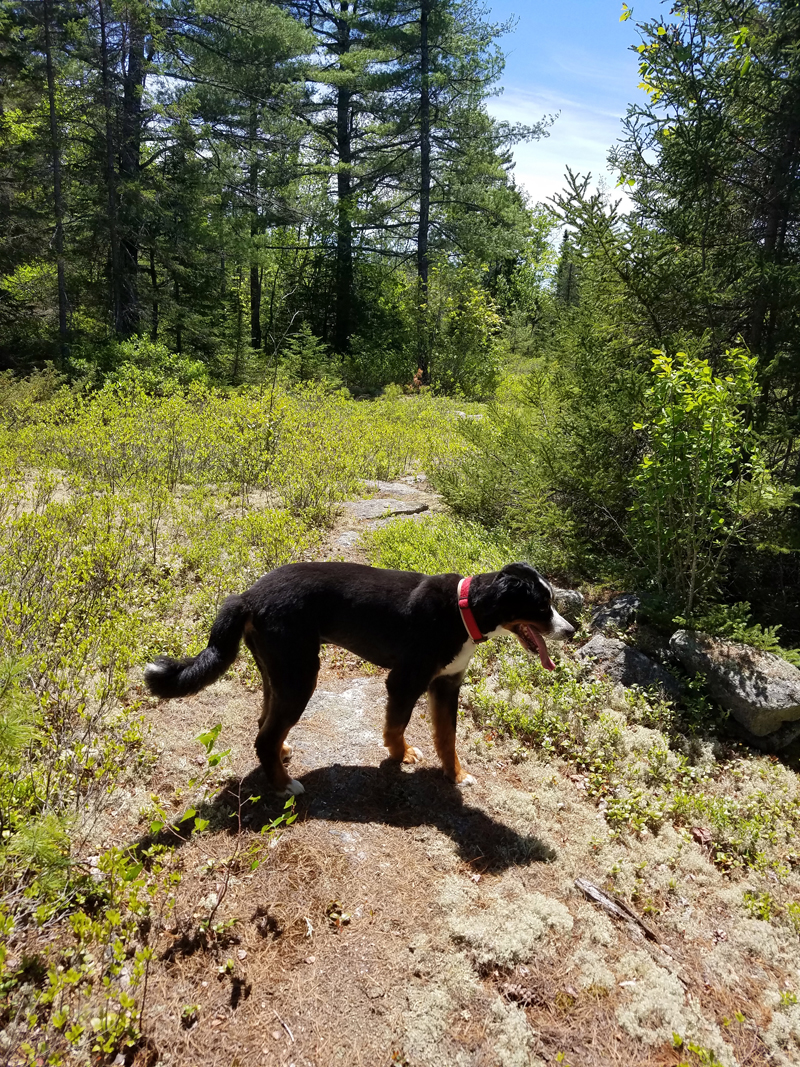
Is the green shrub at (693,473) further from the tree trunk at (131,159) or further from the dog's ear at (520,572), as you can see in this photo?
the tree trunk at (131,159)

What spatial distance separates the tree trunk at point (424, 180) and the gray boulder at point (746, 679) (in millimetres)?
17750

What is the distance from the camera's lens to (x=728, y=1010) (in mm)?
2740

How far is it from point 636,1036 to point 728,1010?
593 millimetres

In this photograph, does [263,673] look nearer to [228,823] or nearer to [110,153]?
[228,823]

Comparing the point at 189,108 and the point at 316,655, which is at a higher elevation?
the point at 189,108

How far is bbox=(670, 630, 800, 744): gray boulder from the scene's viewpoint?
4.69 metres

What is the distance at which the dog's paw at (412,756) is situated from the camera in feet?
12.9

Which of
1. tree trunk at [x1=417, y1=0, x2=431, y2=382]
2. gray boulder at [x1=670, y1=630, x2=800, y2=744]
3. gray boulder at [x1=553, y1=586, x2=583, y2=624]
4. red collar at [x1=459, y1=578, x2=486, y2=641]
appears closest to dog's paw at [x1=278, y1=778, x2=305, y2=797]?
red collar at [x1=459, y1=578, x2=486, y2=641]

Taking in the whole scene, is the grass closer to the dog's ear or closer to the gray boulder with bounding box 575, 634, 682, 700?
the gray boulder with bounding box 575, 634, 682, 700

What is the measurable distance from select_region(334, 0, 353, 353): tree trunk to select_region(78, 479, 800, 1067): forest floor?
2124cm

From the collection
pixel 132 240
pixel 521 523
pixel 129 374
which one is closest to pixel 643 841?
pixel 521 523

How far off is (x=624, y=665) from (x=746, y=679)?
92 centimetres

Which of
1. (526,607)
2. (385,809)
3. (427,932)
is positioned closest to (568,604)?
(526,607)

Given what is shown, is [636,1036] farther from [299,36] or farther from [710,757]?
[299,36]
